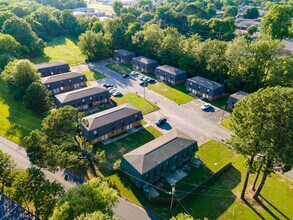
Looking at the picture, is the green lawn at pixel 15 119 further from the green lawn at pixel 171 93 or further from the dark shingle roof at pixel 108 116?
the green lawn at pixel 171 93

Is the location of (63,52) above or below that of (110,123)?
below

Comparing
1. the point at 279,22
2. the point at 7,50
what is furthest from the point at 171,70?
the point at 7,50

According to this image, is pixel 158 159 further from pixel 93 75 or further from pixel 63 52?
pixel 63 52

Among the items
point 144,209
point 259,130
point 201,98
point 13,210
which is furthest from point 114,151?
point 201,98

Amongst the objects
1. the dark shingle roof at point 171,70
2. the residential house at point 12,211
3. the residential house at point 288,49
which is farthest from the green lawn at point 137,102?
the residential house at point 288,49

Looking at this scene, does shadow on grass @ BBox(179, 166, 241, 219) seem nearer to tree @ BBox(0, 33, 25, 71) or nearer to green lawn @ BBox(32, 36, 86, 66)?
green lawn @ BBox(32, 36, 86, 66)

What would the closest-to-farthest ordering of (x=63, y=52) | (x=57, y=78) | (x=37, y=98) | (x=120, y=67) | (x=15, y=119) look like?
(x=37, y=98) < (x=15, y=119) < (x=57, y=78) < (x=120, y=67) < (x=63, y=52)

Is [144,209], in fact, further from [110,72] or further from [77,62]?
[77,62]
